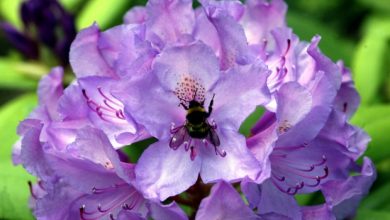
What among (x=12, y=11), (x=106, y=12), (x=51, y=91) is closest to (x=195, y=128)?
(x=51, y=91)

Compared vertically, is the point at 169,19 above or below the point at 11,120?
above

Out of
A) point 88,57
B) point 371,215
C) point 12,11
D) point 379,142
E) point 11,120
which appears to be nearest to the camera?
point 88,57

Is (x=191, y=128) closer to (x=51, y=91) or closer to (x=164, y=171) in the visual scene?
(x=164, y=171)

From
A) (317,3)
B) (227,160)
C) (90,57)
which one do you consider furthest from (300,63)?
(317,3)

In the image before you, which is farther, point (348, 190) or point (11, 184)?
point (11, 184)

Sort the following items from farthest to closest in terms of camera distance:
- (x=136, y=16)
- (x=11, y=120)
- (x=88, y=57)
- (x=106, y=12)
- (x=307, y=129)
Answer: (x=106, y=12) → (x=11, y=120) → (x=136, y=16) → (x=88, y=57) → (x=307, y=129)

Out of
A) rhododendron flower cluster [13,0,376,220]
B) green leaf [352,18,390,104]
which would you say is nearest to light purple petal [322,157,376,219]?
rhododendron flower cluster [13,0,376,220]

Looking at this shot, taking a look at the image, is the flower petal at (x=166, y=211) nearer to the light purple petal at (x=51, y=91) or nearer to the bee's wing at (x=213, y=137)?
the bee's wing at (x=213, y=137)
